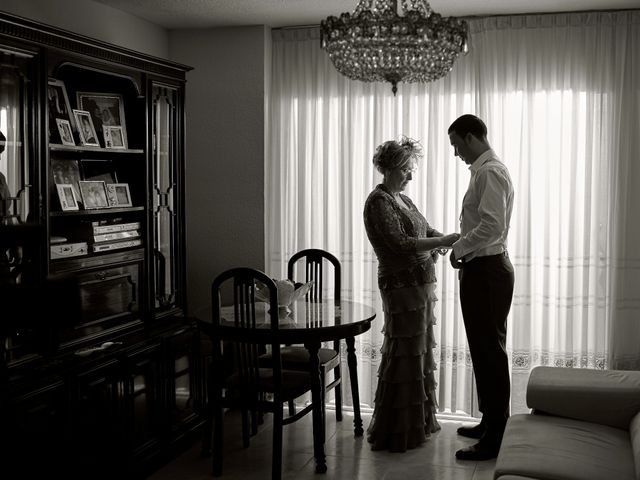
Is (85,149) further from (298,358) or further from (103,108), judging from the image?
(298,358)

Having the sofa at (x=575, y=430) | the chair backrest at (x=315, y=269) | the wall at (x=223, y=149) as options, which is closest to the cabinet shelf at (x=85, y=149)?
the wall at (x=223, y=149)

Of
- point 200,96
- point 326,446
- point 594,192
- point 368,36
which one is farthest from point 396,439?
point 200,96

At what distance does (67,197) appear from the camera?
3.60 metres

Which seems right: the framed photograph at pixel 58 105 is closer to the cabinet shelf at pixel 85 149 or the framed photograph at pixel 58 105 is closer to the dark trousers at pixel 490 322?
the cabinet shelf at pixel 85 149

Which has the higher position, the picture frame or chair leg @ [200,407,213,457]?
the picture frame

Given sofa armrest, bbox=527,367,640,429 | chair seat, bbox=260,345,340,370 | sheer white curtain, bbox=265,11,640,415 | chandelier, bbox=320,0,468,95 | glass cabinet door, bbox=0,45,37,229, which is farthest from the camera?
sheer white curtain, bbox=265,11,640,415

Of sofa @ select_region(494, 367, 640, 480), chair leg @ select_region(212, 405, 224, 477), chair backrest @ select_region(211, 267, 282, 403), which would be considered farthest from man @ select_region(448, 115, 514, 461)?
chair leg @ select_region(212, 405, 224, 477)

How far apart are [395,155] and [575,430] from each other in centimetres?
170

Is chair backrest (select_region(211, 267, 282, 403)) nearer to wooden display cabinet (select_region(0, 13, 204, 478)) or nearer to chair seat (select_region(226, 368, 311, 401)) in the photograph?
chair seat (select_region(226, 368, 311, 401))

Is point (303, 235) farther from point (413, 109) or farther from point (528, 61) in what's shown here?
point (528, 61)

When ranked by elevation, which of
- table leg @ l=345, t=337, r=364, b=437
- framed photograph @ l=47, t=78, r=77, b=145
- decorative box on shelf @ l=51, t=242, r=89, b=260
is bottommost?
table leg @ l=345, t=337, r=364, b=437

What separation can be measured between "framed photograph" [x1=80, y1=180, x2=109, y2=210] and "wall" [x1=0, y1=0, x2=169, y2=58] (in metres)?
0.82

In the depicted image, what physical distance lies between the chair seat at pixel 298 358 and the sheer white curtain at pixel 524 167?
728 mm

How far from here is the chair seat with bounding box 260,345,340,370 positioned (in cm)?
416
